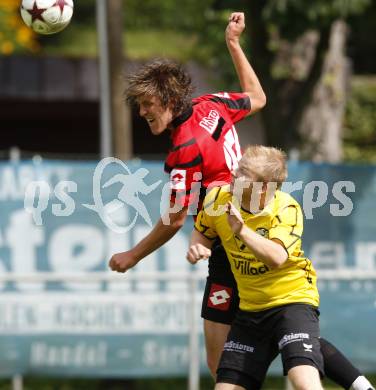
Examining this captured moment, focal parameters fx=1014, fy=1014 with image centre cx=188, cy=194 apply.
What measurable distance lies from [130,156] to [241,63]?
6.94m

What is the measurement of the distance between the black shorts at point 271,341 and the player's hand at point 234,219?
66 centimetres

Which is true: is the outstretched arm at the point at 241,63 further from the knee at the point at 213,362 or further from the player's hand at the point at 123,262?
the knee at the point at 213,362

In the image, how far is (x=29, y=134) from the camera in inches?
693

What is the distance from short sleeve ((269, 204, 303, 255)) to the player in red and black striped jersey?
399mm

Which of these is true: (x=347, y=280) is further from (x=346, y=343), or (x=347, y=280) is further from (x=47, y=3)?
(x=47, y=3)

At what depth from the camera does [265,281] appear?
17.8ft

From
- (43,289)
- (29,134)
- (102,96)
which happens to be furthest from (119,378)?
(29,134)

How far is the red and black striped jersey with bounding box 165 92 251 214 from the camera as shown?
5418 mm

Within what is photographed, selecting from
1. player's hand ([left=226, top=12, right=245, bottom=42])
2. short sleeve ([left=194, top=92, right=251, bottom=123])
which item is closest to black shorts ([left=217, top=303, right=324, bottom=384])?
short sleeve ([left=194, top=92, right=251, bottom=123])

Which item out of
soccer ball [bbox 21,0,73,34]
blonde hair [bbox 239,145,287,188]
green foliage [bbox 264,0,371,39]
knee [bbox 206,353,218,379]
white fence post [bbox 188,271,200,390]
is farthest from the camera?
green foliage [bbox 264,0,371,39]

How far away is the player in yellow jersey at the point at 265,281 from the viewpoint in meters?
5.21

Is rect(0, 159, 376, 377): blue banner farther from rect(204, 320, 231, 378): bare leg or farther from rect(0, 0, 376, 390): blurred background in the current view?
rect(204, 320, 231, 378): bare leg

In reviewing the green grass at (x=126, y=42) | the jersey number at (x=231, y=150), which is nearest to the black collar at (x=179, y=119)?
the jersey number at (x=231, y=150)

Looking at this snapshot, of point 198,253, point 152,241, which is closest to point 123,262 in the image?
point 152,241
